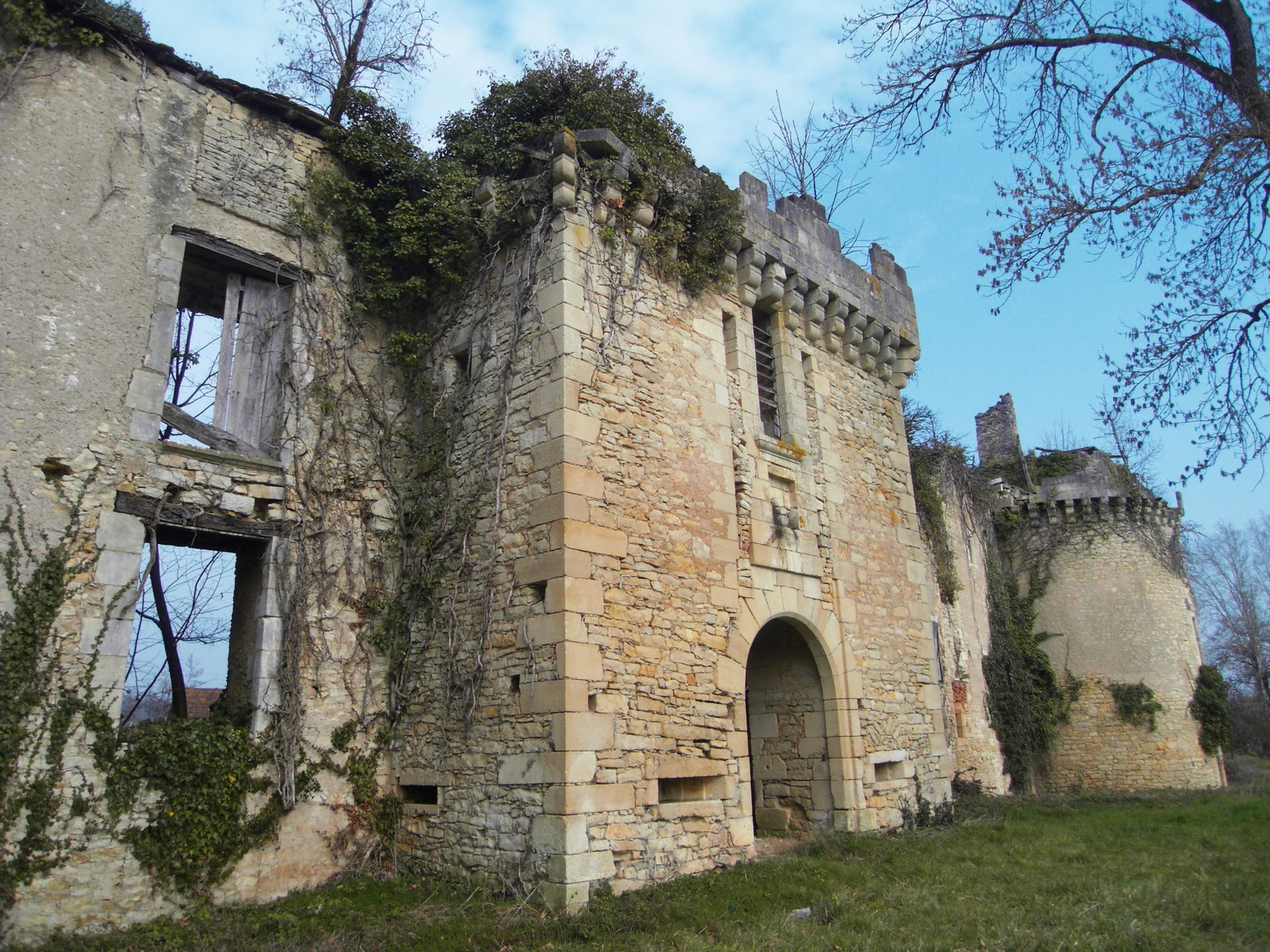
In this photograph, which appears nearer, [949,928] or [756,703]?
[949,928]

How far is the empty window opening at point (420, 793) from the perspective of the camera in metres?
7.50

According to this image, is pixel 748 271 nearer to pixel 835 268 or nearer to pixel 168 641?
pixel 835 268

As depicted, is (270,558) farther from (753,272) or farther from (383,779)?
(753,272)

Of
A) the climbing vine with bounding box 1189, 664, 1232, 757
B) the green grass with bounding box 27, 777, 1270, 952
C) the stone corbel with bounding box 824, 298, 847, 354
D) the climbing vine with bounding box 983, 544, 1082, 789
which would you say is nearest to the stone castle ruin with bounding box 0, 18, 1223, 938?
the green grass with bounding box 27, 777, 1270, 952

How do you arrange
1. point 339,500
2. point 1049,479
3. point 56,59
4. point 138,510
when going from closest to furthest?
point 138,510 < point 56,59 < point 339,500 < point 1049,479

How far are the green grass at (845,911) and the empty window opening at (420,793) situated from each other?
64 centimetres

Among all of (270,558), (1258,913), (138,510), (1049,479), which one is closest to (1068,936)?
(1258,913)

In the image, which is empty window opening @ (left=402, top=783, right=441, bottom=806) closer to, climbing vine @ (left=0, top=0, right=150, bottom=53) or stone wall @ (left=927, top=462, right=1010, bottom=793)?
climbing vine @ (left=0, top=0, right=150, bottom=53)

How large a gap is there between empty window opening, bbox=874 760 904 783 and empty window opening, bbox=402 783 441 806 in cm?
478

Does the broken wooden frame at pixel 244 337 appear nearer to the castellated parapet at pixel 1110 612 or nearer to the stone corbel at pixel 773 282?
the stone corbel at pixel 773 282

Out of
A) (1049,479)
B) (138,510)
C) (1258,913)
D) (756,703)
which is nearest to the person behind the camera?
(1258,913)

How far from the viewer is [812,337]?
1069 centimetres

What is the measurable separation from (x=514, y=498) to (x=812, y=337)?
16.1ft

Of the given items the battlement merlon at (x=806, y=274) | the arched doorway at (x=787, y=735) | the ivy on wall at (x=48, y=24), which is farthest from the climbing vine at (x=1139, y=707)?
the ivy on wall at (x=48, y=24)
